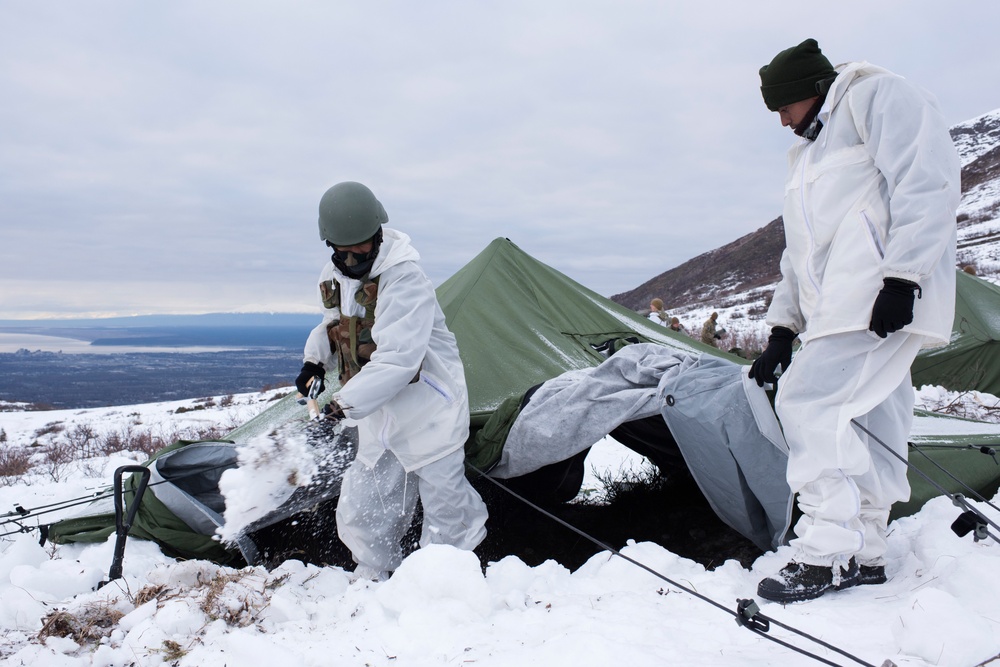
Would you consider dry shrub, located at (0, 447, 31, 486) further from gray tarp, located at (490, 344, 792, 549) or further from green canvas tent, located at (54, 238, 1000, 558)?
gray tarp, located at (490, 344, 792, 549)

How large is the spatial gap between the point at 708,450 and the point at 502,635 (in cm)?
128

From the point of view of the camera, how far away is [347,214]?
279cm

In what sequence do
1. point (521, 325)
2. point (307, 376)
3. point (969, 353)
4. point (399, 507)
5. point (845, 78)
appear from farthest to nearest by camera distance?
point (969, 353) → point (521, 325) → point (307, 376) → point (399, 507) → point (845, 78)

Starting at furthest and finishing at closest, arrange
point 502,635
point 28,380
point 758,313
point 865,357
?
point 28,380
point 758,313
point 865,357
point 502,635

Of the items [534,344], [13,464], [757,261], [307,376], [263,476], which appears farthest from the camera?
[757,261]

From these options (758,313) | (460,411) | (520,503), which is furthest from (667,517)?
(758,313)

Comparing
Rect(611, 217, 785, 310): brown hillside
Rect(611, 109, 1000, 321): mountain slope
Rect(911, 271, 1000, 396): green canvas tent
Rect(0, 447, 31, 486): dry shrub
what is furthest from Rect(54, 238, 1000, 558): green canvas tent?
Rect(611, 217, 785, 310): brown hillside

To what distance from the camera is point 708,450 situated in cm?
A: 279

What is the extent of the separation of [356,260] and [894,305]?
208cm

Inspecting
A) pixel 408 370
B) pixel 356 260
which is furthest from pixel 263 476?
pixel 356 260

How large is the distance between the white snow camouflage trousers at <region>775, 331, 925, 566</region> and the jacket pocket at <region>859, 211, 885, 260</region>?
26 cm

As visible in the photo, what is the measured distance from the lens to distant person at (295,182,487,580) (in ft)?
9.15

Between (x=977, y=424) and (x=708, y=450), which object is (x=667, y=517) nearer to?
(x=708, y=450)

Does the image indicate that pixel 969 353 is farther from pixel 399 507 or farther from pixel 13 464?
pixel 13 464
